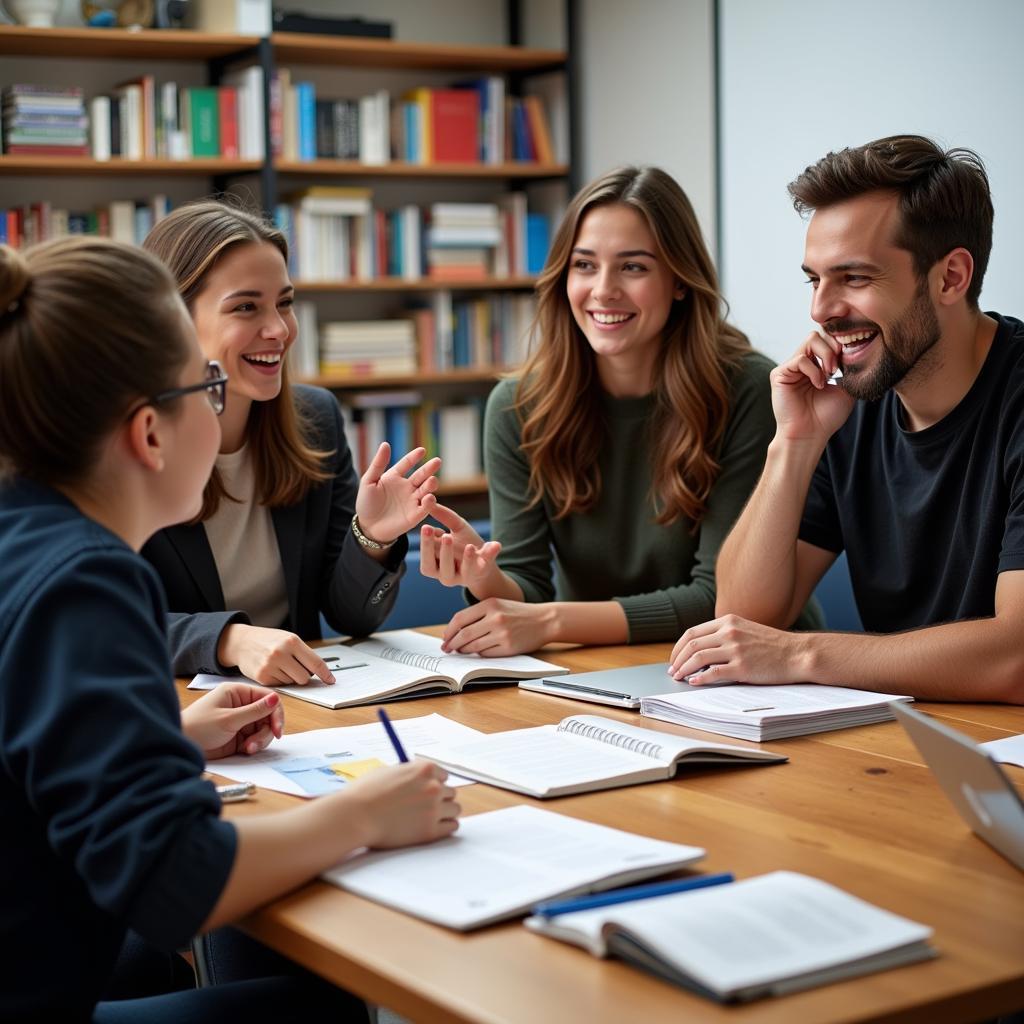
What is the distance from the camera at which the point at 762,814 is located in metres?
1.34

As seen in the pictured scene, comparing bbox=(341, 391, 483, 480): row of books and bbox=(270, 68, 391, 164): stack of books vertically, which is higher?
bbox=(270, 68, 391, 164): stack of books

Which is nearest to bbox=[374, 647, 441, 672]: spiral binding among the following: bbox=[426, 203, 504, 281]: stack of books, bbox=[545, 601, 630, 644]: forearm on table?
bbox=[545, 601, 630, 644]: forearm on table

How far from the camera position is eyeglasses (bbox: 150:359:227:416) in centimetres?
122

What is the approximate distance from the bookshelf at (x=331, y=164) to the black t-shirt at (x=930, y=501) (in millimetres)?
2600

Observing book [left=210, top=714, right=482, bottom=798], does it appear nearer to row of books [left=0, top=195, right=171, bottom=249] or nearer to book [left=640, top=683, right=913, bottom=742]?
book [left=640, top=683, right=913, bottom=742]

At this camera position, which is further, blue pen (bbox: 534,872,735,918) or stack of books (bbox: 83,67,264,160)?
stack of books (bbox: 83,67,264,160)

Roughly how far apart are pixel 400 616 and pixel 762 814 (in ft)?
4.56

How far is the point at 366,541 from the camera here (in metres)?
2.23

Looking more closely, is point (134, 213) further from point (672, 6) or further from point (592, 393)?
point (592, 393)

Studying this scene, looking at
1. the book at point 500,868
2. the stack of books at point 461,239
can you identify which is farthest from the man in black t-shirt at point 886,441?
the stack of books at point 461,239

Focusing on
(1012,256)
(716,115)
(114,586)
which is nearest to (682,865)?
(114,586)

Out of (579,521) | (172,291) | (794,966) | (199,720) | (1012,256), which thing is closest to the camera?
(794,966)

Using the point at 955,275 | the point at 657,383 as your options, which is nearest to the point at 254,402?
the point at 657,383

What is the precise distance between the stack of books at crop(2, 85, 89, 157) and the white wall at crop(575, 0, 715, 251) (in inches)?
69.4
